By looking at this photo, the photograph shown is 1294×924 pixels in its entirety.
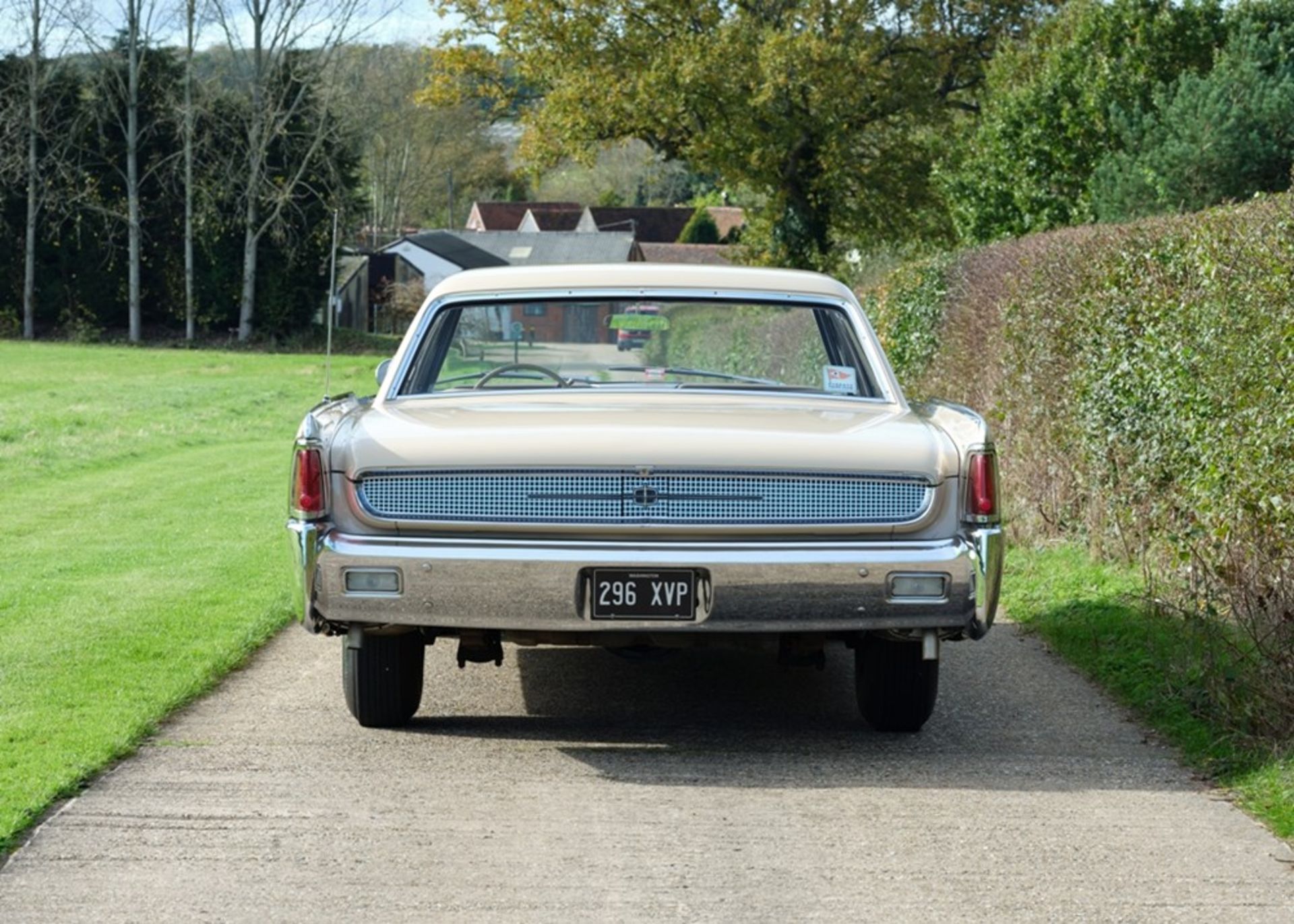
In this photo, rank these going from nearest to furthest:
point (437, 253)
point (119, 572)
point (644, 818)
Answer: point (644, 818) → point (119, 572) → point (437, 253)

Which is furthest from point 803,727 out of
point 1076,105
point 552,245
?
point 552,245

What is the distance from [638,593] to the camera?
18.9 feet

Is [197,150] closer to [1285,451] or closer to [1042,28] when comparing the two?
[1042,28]

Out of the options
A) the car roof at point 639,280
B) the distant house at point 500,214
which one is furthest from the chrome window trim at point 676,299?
the distant house at point 500,214

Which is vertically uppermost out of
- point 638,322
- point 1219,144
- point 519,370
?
point 1219,144

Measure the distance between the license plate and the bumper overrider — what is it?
0.08ft

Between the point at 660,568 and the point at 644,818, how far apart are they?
81cm

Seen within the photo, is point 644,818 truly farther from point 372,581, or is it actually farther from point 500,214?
point 500,214

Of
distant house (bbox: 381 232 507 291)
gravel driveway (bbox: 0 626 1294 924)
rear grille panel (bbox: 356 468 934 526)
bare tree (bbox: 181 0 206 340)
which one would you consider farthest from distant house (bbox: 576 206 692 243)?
rear grille panel (bbox: 356 468 934 526)

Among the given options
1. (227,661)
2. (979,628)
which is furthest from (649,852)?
(227,661)

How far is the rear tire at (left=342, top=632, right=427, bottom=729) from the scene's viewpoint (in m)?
6.37

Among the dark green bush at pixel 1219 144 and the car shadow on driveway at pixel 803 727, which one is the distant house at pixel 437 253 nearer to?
the dark green bush at pixel 1219 144

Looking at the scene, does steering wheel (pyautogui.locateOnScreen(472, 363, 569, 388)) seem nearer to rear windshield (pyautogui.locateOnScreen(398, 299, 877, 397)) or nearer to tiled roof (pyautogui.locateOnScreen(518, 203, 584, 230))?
rear windshield (pyautogui.locateOnScreen(398, 299, 877, 397))

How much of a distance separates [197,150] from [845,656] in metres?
49.9
